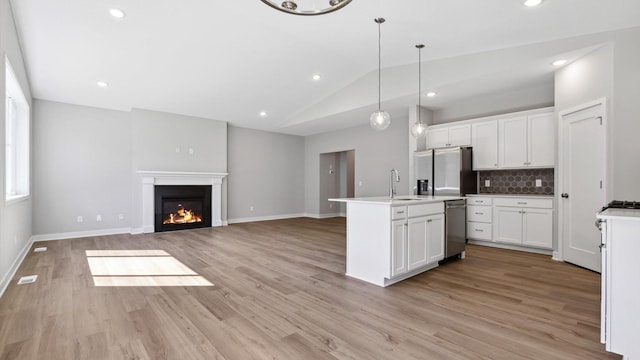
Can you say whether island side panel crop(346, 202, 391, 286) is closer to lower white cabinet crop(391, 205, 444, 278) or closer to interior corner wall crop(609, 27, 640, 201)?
lower white cabinet crop(391, 205, 444, 278)

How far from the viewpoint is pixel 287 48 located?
4.86m

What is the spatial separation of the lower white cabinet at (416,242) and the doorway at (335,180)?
5.60 meters

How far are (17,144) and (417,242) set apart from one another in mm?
6251

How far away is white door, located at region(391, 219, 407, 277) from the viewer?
3164mm

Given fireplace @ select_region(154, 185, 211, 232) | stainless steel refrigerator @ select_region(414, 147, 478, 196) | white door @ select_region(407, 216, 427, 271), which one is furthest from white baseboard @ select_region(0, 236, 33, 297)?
stainless steel refrigerator @ select_region(414, 147, 478, 196)

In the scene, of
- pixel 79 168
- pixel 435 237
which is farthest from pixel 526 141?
→ pixel 79 168

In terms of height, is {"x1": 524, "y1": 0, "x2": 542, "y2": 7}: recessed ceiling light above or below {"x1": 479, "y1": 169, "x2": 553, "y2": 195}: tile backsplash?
above

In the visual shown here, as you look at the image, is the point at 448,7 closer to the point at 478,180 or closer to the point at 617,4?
the point at 617,4

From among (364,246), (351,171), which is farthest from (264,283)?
(351,171)

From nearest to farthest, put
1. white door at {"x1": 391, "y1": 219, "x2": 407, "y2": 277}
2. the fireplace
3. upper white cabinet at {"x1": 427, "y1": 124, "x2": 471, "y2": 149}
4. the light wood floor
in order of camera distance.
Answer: the light wood floor < white door at {"x1": 391, "y1": 219, "x2": 407, "y2": 277} < upper white cabinet at {"x1": 427, "y1": 124, "x2": 471, "y2": 149} < the fireplace

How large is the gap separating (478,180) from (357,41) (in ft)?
11.4

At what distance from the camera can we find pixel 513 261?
4.21 metres

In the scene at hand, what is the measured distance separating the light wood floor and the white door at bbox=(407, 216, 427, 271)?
194 millimetres

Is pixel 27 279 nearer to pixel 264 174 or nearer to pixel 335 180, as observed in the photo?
pixel 264 174
